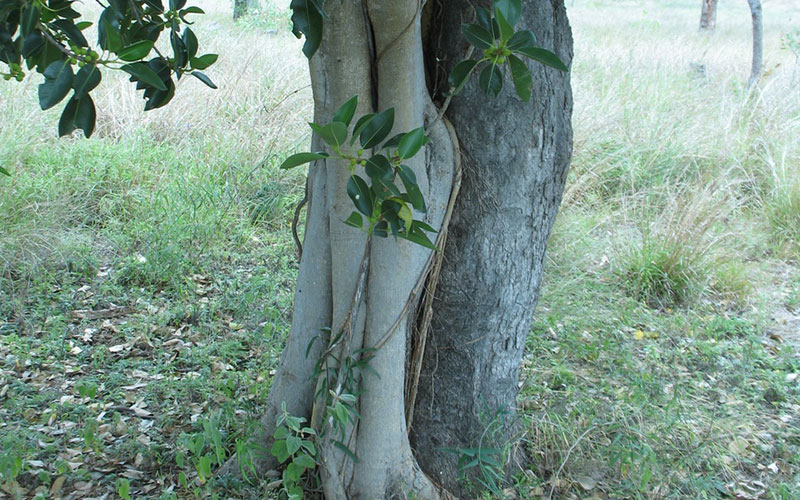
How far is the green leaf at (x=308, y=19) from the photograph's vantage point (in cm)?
138

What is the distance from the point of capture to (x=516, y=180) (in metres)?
2.37

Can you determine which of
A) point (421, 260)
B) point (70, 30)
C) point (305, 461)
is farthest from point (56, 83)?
point (305, 461)

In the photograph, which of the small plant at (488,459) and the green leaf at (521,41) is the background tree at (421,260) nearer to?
the small plant at (488,459)

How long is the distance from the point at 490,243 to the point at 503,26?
1.08m

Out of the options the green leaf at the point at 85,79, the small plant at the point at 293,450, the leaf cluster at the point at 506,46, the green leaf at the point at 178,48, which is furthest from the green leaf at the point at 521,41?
the small plant at the point at 293,450

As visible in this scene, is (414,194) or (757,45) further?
(757,45)

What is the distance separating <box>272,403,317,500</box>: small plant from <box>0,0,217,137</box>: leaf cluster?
1002 mm

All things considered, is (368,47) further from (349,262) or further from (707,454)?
(707,454)

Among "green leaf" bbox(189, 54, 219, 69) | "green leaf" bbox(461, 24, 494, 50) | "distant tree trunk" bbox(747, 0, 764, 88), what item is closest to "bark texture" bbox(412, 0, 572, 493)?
"green leaf" bbox(461, 24, 494, 50)

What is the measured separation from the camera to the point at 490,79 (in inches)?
67.4

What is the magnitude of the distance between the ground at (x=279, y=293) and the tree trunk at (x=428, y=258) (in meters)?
0.26

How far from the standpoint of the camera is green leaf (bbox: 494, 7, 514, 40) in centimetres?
140

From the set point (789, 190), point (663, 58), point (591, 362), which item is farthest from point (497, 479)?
point (663, 58)

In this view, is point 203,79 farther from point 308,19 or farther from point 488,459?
point 488,459
